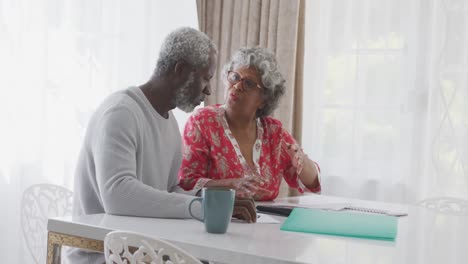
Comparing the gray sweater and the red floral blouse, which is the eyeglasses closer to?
the red floral blouse

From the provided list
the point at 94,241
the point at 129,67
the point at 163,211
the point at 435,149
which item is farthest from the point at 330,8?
the point at 94,241

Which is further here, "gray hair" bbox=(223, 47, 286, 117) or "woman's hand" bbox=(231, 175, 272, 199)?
"gray hair" bbox=(223, 47, 286, 117)

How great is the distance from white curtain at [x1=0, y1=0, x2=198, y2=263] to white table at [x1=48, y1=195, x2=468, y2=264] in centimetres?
177

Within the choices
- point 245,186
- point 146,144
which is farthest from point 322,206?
point 146,144

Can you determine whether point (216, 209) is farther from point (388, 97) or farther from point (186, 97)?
point (388, 97)

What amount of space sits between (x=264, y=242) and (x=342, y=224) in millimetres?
339

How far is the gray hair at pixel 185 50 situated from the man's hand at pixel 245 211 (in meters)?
0.48

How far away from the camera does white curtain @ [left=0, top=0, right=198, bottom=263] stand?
3201mm

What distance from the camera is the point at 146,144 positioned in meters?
1.91

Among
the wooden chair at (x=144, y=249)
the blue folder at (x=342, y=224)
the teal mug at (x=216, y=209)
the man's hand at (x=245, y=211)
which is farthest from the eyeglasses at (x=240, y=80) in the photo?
the wooden chair at (x=144, y=249)

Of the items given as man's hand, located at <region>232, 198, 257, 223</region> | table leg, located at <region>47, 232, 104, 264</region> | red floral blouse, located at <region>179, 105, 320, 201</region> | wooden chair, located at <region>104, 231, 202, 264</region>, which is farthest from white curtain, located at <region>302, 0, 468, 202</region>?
wooden chair, located at <region>104, 231, 202, 264</region>

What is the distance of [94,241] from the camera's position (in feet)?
4.87

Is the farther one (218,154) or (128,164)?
(218,154)

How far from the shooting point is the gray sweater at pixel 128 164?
1649mm
